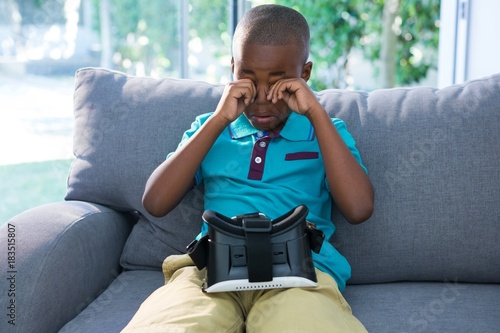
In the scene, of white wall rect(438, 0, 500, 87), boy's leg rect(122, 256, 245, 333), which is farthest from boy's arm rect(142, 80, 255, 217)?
white wall rect(438, 0, 500, 87)

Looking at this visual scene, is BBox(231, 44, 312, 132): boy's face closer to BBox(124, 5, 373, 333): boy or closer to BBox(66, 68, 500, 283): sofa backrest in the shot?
BBox(124, 5, 373, 333): boy

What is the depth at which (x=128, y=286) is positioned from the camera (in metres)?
1.72

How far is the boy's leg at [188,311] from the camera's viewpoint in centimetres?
128

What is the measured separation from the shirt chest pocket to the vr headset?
27 cm

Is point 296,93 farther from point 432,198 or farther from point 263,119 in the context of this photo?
point 432,198

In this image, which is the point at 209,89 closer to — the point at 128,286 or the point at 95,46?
the point at 128,286

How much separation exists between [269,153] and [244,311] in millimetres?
396

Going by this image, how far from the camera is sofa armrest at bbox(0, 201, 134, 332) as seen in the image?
1.47m

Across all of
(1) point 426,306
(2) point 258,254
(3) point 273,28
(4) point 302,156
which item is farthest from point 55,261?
(1) point 426,306

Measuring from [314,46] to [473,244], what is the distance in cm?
353

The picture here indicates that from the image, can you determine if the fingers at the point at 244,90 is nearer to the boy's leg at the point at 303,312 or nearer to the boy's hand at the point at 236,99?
Result: the boy's hand at the point at 236,99

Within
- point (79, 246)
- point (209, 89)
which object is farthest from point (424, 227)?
point (79, 246)

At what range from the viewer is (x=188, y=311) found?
1.33 m

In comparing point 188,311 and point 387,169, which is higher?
point 387,169
